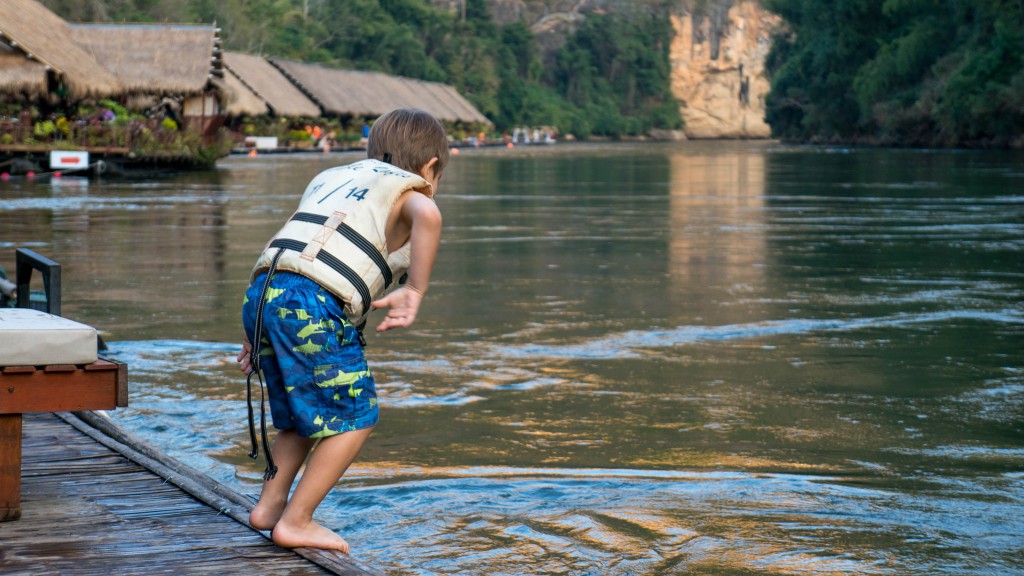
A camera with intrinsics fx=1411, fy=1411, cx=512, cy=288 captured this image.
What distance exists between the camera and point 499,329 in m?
9.24

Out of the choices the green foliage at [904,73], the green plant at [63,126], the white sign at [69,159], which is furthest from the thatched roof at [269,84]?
the green foliage at [904,73]

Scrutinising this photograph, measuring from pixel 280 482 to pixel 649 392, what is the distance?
139 inches

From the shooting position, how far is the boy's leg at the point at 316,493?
3.78m

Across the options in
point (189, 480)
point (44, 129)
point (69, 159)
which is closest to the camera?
point (189, 480)

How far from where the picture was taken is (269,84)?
5375 centimetres

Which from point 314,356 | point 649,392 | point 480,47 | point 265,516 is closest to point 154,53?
point 649,392

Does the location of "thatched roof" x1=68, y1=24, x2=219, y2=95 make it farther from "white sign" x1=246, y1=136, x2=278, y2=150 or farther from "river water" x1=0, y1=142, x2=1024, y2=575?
"river water" x1=0, y1=142, x2=1024, y2=575

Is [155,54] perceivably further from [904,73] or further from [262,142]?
[904,73]

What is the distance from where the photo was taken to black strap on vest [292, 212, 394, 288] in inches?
150

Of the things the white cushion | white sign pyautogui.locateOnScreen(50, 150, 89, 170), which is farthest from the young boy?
white sign pyautogui.locateOnScreen(50, 150, 89, 170)

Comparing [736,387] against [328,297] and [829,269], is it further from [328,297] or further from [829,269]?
[829,269]

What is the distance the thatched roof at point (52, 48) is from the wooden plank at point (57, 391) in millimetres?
29150

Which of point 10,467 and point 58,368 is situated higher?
point 58,368

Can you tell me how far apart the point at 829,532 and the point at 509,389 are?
2700 millimetres
